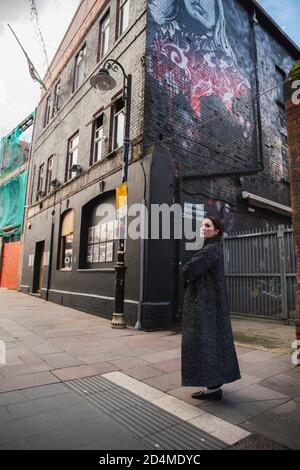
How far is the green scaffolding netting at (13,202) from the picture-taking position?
62.8 feet

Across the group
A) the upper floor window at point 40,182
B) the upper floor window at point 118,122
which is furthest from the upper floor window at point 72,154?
→ the upper floor window at point 40,182

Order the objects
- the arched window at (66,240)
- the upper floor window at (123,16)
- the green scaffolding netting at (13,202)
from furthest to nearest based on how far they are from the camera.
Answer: the green scaffolding netting at (13,202), the arched window at (66,240), the upper floor window at (123,16)

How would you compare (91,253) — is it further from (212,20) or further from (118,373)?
(212,20)

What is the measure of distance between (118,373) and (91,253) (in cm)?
681

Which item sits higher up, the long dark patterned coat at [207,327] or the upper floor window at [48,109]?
the upper floor window at [48,109]

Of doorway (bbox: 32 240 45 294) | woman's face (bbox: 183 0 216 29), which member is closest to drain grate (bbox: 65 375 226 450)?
Answer: woman's face (bbox: 183 0 216 29)

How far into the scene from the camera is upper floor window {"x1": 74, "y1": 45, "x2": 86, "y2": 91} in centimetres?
1274

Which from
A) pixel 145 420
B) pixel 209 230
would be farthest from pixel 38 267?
pixel 145 420

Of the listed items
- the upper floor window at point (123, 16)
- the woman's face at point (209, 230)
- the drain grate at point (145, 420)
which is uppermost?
the upper floor window at point (123, 16)

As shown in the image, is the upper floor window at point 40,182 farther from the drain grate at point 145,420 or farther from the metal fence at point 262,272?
the drain grate at point 145,420

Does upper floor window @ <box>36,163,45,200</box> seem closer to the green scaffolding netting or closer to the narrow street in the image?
the green scaffolding netting

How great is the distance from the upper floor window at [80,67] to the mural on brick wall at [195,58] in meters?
4.86

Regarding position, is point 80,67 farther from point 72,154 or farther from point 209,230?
point 209,230

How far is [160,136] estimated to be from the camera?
8.09m
